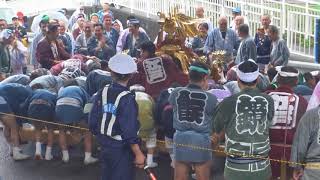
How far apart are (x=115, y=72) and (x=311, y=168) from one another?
1.92 meters

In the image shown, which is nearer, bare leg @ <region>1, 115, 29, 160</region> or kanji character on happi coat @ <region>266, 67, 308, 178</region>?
kanji character on happi coat @ <region>266, 67, 308, 178</region>

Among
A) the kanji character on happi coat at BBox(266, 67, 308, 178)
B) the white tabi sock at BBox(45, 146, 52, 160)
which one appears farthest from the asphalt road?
the kanji character on happi coat at BBox(266, 67, 308, 178)

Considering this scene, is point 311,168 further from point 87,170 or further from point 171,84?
point 87,170

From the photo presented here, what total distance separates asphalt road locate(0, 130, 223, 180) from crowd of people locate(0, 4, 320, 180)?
0.12 meters

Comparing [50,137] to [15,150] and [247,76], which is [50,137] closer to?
[15,150]

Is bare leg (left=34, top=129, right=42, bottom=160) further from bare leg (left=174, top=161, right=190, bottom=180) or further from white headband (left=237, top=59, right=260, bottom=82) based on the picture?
white headband (left=237, top=59, right=260, bottom=82)

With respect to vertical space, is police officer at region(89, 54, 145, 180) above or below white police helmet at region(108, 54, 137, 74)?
below

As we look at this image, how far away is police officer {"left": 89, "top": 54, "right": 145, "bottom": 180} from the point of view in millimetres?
5250

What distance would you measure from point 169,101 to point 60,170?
2.52m

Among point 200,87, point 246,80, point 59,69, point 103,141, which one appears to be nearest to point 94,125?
point 103,141

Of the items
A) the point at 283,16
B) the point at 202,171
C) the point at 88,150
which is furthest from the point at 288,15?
the point at 202,171

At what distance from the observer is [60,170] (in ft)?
25.3

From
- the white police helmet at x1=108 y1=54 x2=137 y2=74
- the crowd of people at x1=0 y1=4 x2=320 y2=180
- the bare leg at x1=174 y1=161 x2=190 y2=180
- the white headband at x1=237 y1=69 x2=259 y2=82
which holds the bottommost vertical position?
the bare leg at x1=174 y1=161 x2=190 y2=180

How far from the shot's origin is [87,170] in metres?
7.70
